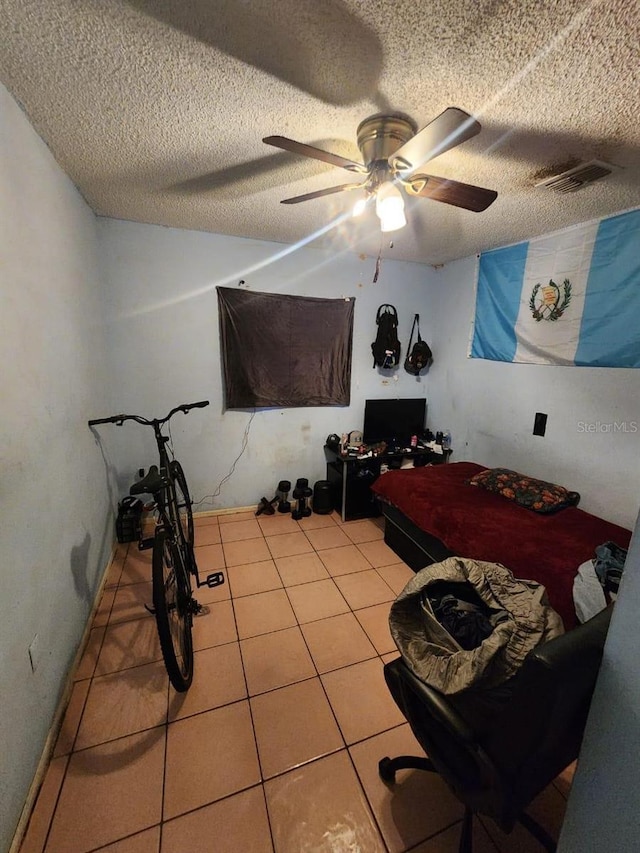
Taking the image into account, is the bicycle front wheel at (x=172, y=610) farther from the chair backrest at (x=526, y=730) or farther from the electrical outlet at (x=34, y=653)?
the chair backrest at (x=526, y=730)

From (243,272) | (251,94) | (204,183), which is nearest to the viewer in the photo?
(251,94)

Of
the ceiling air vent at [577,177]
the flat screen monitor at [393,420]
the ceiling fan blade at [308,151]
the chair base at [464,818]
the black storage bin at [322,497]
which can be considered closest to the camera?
the chair base at [464,818]

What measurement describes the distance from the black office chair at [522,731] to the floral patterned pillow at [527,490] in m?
1.58

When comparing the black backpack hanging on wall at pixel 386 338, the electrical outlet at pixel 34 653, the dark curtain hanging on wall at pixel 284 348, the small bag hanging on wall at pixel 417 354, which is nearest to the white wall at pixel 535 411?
the small bag hanging on wall at pixel 417 354

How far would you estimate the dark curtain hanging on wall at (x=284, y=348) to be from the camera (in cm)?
290

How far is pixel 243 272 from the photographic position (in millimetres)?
2881

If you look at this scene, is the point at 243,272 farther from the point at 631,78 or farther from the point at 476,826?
the point at 476,826

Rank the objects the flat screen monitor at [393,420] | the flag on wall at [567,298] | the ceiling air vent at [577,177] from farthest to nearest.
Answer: the flat screen monitor at [393,420], the flag on wall at [567,298], the ceiling air vent at [577,177]

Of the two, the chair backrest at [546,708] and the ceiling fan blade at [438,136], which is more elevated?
the ceiling fan blade at [438,136]

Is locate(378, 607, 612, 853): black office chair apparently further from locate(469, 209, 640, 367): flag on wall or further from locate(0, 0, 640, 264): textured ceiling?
locate(469, 209, 640, 367): flag on wall

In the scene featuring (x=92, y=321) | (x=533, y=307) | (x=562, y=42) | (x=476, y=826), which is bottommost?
(x=476, y=826)

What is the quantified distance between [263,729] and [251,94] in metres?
2.59

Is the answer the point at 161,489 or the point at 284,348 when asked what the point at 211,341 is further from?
the point at 161,489

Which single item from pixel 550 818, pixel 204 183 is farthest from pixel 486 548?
pixel 204 183
